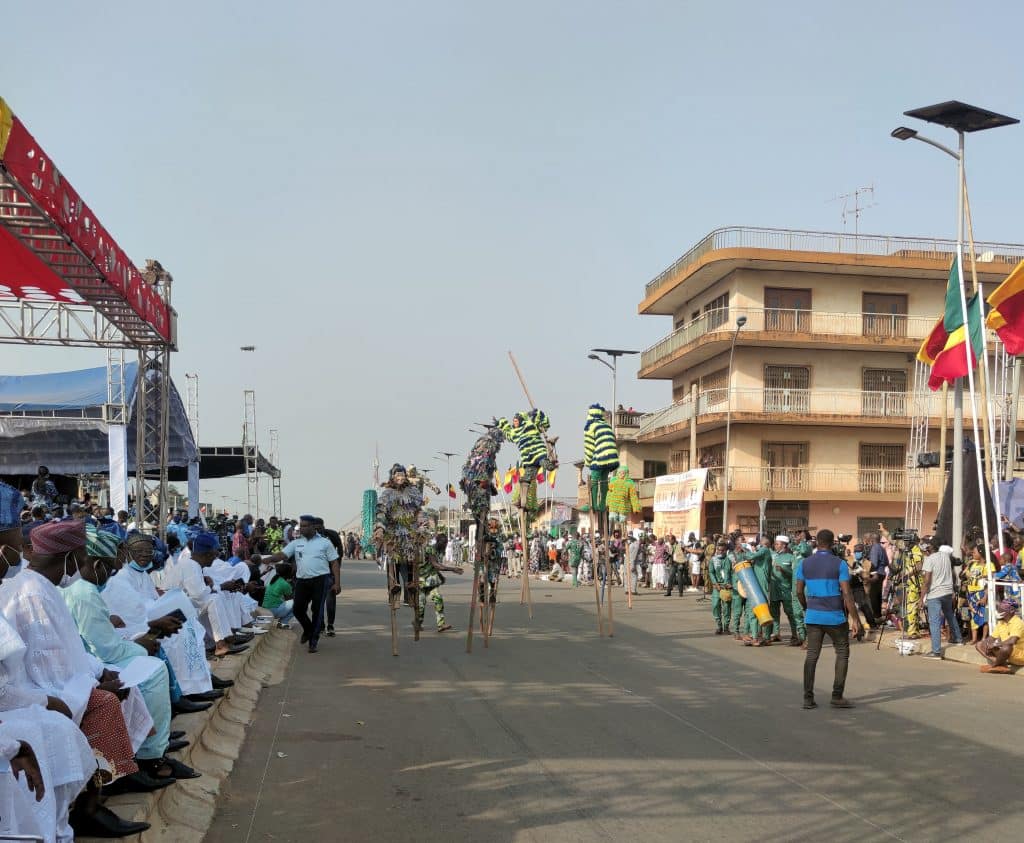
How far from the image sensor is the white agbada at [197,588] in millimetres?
12406

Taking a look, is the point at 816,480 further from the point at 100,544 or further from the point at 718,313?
the point at 100,544

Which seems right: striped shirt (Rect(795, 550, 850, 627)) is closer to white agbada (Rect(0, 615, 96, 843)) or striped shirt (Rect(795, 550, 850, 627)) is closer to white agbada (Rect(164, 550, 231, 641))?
white agbada (Rect(164, 550, 231, 641))

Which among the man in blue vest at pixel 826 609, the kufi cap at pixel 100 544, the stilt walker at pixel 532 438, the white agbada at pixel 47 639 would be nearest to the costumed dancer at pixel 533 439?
the stilt walker at pixel 532 438

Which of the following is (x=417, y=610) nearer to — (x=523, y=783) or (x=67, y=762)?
(x=523, y=783)

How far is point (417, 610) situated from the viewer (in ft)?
53.1

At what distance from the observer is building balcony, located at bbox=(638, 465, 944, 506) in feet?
139

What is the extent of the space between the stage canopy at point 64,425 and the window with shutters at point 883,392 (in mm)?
25561

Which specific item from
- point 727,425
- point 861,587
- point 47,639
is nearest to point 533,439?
point 861,587

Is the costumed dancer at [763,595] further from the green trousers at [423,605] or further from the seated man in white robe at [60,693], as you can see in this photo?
the seated man in white robe at [60,693]

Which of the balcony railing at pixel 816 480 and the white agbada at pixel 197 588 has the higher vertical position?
the balcony railing at pixel 816 480

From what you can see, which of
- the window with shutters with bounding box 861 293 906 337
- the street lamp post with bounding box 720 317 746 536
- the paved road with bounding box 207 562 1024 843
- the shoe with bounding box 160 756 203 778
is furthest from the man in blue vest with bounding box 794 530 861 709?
the window with shutters with bounding box 861 293 906 337

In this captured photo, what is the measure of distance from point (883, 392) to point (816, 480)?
4.40 m

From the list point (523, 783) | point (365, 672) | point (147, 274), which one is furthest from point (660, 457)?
point (523, 783)

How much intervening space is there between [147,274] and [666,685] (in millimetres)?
14281
